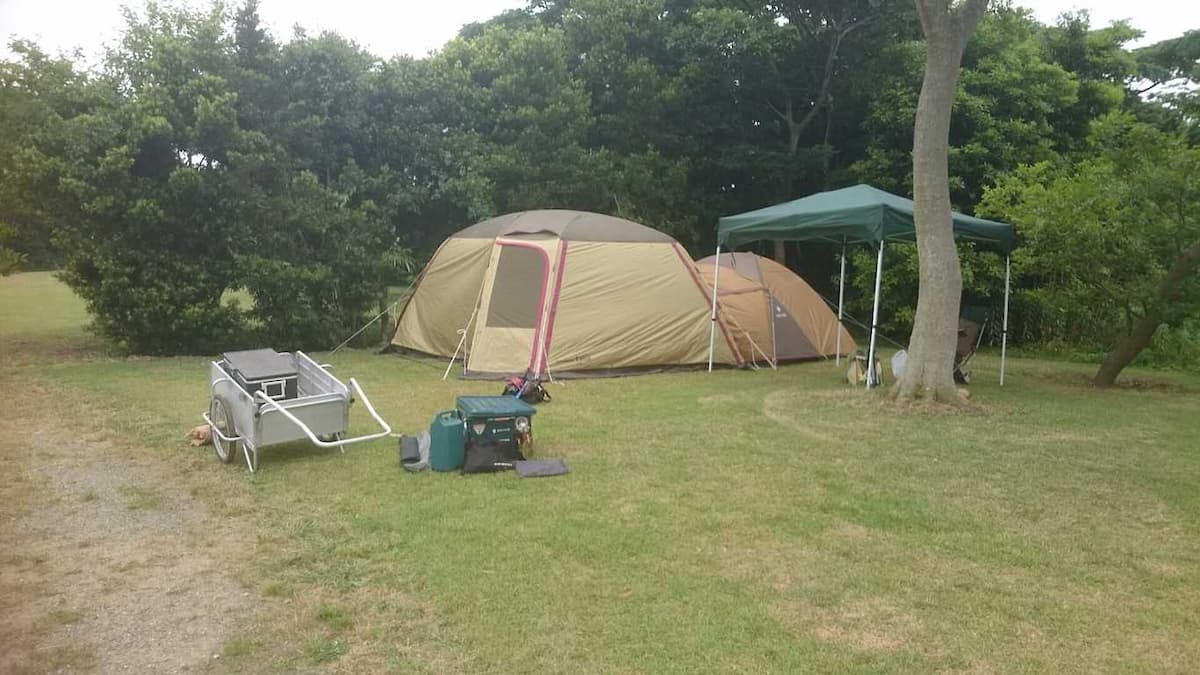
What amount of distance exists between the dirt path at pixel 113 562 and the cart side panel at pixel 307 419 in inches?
15.2

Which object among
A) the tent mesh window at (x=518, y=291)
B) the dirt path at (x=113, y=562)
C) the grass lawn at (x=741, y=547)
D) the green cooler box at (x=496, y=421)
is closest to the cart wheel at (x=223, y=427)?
the grass lawn at (x=741, y=547)

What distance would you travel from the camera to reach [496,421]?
199 inches

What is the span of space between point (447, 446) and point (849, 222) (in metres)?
4.63

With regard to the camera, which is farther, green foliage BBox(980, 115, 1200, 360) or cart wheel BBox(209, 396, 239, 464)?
green foliage BBox(980, 115, 1200, 360)

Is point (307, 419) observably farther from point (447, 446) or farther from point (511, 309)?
point (511, 309)

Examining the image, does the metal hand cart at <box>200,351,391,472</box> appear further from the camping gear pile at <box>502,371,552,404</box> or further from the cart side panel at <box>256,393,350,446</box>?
the camping gear pile at <box>502,371,552,404</box>

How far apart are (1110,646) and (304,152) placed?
10.7 m

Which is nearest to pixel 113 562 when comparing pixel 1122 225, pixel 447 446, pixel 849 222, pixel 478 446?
pixel 447 446

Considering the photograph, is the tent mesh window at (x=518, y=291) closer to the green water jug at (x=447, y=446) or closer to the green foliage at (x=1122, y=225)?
the green water jug at (x=447, y=446)

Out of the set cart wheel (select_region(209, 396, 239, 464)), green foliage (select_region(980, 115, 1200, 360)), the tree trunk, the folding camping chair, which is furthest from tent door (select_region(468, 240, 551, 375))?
the tree trunk

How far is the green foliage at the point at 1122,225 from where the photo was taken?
8.04m

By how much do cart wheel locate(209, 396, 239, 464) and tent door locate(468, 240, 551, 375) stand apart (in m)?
3.42

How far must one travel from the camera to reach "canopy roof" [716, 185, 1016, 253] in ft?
25.3

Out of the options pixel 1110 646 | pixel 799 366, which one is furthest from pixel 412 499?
pixel 799 366
